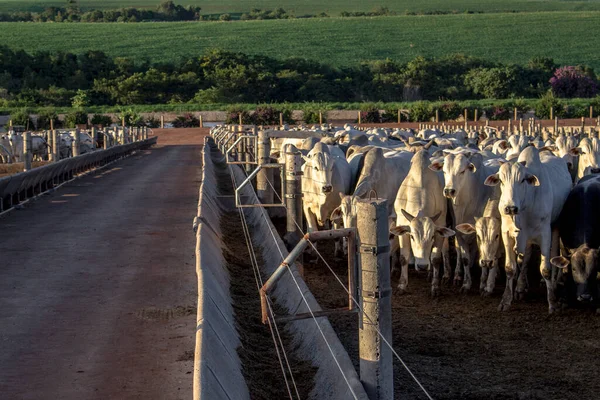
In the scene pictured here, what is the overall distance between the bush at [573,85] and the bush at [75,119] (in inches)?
1723

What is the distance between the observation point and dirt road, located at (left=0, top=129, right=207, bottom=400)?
364 inches

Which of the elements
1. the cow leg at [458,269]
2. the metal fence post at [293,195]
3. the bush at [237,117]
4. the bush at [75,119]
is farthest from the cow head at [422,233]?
the bush at [75,119]

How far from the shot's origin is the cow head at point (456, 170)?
15.3 metres

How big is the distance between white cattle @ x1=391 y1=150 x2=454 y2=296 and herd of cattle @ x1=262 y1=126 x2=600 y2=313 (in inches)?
0.6

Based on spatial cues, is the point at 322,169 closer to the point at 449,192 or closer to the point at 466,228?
the point at 449,192

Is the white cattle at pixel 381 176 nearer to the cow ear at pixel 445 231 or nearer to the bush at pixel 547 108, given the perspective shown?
the cow ear at pixel 445 231

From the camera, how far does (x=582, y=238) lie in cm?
1415

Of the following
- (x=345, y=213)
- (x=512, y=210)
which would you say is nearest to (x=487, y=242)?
(x=512, y=210)

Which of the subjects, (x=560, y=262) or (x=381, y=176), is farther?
(x=381, y=176)

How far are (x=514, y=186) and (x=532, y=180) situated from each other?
10.4 inches

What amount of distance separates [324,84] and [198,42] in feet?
115

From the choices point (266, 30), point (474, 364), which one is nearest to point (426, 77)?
point (266, 30)

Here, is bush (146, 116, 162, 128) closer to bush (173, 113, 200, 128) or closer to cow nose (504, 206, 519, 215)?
bush (173, 113, 200, 128)

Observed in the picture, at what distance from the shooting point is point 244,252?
1783cm
